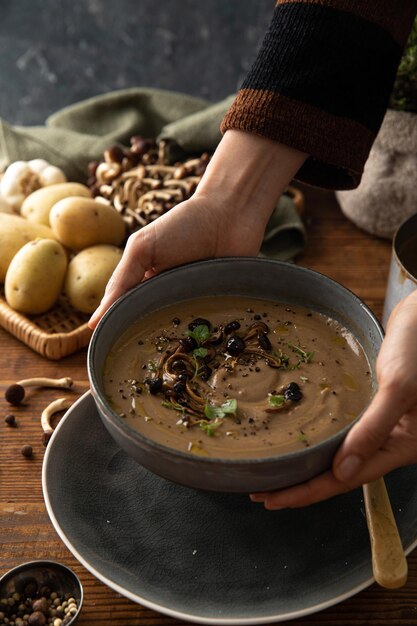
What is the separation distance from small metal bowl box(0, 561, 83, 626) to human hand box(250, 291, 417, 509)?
348mm

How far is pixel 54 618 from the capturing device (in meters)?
1.25

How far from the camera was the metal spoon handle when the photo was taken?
1.15 m

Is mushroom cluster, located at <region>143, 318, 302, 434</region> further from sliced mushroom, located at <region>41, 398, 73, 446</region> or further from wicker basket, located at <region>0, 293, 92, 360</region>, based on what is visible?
wicker basket, located at <region>0, 293, 92, 360</region>


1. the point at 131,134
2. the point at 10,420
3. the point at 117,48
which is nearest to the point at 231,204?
the point at 10,420

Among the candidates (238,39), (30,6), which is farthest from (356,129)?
(30,6)

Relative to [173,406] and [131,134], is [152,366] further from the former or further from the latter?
[131,134]

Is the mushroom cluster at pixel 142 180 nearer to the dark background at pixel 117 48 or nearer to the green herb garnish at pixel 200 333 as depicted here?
the green herb garnish at pixel 200 333

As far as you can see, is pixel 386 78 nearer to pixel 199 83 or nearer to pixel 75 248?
pixel 75 248

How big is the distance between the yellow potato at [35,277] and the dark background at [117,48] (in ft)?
7.50

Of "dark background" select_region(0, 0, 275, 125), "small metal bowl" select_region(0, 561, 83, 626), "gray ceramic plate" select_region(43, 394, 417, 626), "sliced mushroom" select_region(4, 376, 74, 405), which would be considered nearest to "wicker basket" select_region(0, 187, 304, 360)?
"sliced mushroom" select_region(4, 376, 74, 405)

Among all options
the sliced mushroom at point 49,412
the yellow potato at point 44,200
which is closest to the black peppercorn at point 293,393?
the sliced mushroom at point 49,412

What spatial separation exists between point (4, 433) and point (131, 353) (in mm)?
428

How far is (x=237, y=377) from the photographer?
136 centimetres

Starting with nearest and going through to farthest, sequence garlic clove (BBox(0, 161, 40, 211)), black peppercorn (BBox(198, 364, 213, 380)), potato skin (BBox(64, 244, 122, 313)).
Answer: black peppercorn (BBox(198, 364, 213, 380)), potato skin (BBox(64, 244, 122, 313)), garlic clove (BBox(0, 161, 40, 211))
